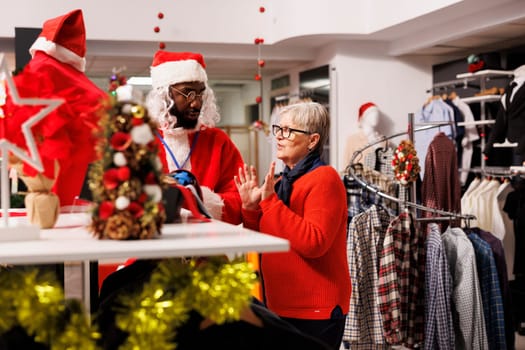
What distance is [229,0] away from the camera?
7.27m

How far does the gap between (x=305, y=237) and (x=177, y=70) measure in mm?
848

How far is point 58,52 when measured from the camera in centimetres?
176

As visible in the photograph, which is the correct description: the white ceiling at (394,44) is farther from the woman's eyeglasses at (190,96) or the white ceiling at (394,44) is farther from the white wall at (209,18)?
the woman's eyeglasses at (190,96)

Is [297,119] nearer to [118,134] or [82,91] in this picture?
[82,91]

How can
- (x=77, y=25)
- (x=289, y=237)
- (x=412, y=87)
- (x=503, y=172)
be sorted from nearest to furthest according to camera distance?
1. (x=77, y=25)
2. (x=289, y=237)
3. (x=503, y=172)
4. (x=412, y=87)

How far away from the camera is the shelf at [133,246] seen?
1.19m

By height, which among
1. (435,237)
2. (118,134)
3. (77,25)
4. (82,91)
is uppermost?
(77,25)

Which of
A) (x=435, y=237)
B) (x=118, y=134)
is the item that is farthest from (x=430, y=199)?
(x=118, y=134)

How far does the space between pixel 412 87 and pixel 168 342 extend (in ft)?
22.3

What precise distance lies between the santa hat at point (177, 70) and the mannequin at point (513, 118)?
3.33 m

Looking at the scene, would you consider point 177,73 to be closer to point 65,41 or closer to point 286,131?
point 286,131

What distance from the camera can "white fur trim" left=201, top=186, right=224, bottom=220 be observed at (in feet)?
7.65

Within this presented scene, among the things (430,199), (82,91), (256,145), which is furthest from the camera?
(256,145)

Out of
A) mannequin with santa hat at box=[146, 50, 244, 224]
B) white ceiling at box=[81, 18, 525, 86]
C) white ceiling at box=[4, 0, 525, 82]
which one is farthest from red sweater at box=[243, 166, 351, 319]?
white ceiling at box=[81, 18, 525, 86]
